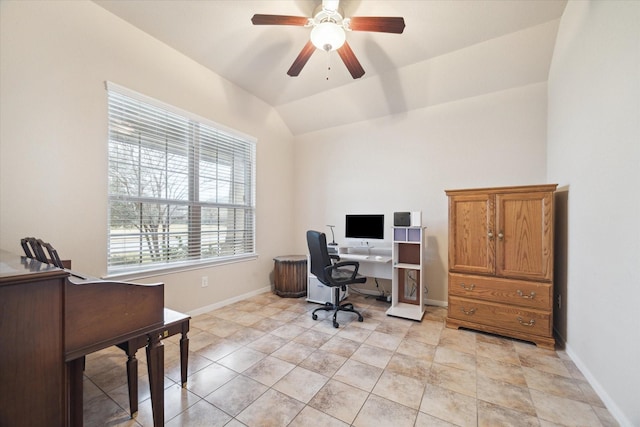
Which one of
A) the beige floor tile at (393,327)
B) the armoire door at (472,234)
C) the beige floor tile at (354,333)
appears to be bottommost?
the beige floor tile at (354,333)

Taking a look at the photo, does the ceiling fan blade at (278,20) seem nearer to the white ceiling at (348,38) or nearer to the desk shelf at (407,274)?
the white ceiling at (348,38)

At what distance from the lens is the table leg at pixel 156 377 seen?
4.57 feet

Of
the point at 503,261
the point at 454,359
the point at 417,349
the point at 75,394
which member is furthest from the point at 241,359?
the point at 503,261

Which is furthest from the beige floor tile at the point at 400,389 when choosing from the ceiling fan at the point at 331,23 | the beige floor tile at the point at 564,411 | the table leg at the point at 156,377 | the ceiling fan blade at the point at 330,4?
the ceiling fan blade at the point at 330,4

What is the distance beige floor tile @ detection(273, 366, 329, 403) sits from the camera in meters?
1.75

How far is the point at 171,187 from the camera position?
2.90m

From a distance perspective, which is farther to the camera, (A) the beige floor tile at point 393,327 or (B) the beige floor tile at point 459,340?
(A) the beige floor tile at point 393,327

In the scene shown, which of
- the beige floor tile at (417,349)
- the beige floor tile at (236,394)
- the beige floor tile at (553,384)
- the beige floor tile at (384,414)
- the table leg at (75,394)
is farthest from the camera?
the beige floor tile at (417,349)

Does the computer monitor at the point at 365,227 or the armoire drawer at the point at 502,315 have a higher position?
the computer monitor at the point at 365,227

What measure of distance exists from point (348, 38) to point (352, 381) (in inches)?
128

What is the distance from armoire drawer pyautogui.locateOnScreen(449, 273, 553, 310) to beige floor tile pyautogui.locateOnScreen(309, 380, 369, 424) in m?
1.68

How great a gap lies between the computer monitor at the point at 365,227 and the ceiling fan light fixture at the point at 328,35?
220 centimetres

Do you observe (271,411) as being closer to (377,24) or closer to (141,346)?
(141,346)

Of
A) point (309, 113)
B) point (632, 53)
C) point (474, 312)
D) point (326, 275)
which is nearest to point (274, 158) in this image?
point (309, 113)
